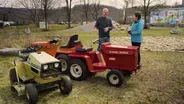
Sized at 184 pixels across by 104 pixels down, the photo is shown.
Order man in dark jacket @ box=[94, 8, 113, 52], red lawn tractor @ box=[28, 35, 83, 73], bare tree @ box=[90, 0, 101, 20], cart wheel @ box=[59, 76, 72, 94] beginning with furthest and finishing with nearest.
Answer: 1. bare tree @ box=[90, 0, 101, 20]
2. man in dark jacket @ box=[94, 8, 113, 52]
3. red lawn tractor @ box=[28, 35, 83, 73]
4. cart wheel @ box=[59, 76, 72, 94]

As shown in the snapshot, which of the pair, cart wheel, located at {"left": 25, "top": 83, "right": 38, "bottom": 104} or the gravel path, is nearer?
cart wheel, located at {"left": 25, "top": 83, "right": 38, "bottom": 104}

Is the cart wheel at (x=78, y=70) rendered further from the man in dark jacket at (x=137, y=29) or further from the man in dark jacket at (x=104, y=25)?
the man in dark jacket at (x=137, y=29)

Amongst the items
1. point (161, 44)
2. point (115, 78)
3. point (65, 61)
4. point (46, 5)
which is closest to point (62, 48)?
point (65, 61)

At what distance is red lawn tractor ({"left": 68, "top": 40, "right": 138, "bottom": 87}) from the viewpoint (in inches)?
214

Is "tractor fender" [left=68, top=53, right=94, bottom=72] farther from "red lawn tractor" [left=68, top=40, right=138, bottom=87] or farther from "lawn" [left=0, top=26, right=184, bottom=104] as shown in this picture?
"lawn" [left=0, top=26, right=184, bottom=104]

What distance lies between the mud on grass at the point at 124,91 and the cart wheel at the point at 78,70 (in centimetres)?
17

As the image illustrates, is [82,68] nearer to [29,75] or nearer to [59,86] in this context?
[59,86]

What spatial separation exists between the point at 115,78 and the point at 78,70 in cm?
109

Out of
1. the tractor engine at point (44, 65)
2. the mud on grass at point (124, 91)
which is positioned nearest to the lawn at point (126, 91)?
the mud on grass at point (124, 91)

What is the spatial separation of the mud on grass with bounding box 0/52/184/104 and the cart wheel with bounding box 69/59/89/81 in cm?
17

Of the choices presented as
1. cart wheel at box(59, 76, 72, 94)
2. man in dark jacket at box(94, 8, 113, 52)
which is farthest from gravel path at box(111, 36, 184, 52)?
cart wheel at box(59, 76, 72, 94)

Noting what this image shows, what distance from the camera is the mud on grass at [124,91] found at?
4.71m

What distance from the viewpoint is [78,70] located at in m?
6.07

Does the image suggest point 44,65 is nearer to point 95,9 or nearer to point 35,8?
point 35,8
